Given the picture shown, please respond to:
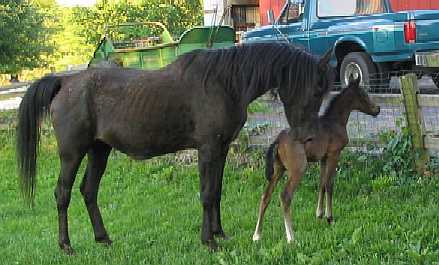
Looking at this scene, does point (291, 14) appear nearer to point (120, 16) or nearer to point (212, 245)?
point (212, 245)

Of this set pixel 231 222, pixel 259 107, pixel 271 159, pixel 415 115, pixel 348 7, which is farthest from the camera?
pixel 348 7

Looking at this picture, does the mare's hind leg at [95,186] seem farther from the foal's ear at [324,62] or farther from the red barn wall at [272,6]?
the red barn wall at [272,6]

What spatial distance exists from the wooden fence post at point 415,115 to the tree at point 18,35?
394 inches

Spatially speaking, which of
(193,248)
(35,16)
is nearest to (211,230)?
(193,248)

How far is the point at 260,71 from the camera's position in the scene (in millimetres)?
5734

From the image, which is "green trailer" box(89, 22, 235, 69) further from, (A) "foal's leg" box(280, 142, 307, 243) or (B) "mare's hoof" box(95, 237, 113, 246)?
(A) "foal's leg" box(280, 142, 307, 243)

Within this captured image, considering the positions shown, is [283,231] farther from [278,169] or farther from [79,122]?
[79,122]

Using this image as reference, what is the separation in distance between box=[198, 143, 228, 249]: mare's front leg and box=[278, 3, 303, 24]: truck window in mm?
9327

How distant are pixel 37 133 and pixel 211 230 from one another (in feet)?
6.43

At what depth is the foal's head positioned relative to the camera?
259 inches

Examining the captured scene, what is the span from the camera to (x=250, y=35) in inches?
616

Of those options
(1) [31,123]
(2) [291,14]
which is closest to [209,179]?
(1) [31,123]

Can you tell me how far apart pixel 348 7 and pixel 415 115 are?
7.07 m

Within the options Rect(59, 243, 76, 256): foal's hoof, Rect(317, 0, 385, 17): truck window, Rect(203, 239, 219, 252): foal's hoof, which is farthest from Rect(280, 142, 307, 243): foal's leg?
Rect(317, 0, 385, 17): truck window
